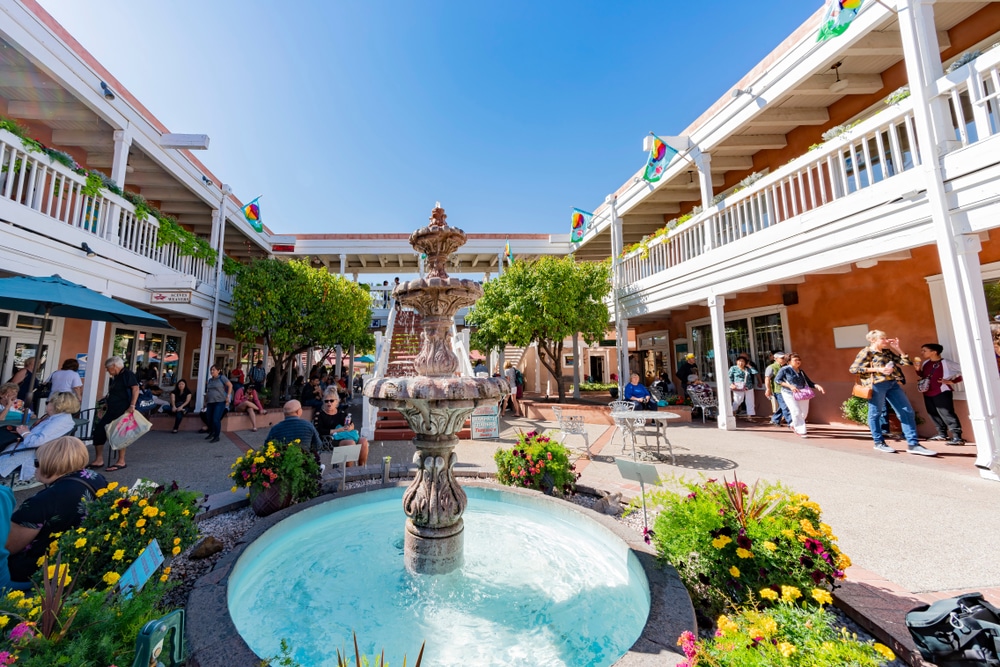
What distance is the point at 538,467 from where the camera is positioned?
4262 mm

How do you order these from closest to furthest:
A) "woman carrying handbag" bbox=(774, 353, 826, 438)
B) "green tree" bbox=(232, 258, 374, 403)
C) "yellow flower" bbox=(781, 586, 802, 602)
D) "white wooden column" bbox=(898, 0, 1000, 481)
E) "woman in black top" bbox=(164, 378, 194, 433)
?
"yellow flower" bbox=(781, 586, 802, 602), "white wooden column" bbox=(898, 0, 1000, 481), "woman carrying handbag" bbox=(774, 353, 826, 438), "woman in black top" bbox=(164, 378, 194, 433), "green tree" bbox=(232, 258, 374, 403)

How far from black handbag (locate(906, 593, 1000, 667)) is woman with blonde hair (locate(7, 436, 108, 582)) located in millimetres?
4666

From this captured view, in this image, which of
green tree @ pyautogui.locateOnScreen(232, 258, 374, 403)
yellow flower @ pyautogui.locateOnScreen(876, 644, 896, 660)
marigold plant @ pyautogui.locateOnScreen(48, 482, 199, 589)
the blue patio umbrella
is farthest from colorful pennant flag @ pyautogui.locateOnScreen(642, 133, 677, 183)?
the blue patio umbrella

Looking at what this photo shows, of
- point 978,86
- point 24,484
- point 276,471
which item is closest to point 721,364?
point 978,86

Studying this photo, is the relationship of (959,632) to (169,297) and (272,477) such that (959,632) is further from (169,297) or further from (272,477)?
(169,297)

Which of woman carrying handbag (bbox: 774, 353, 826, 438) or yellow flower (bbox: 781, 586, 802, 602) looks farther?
woman carrying handbag (bbox: 774, 353, 826, 438)

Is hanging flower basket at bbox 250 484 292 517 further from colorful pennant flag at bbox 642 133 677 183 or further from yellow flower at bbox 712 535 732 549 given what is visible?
colorful pennant flag at bbox 642 133 677 183

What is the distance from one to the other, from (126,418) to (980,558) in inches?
373

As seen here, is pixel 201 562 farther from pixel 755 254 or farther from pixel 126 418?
pixel 755 254

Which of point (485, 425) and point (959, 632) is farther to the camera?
point (485, 425)

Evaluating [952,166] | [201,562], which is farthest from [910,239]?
[201,562]

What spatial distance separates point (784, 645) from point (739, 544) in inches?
34.1

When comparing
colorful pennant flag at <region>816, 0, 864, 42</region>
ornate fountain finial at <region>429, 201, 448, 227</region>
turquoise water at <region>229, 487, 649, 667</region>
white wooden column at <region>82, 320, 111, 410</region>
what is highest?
colorful pennant flag at <region>816, 0, 864, 42</region>

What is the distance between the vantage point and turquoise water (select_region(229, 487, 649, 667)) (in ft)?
7.10
